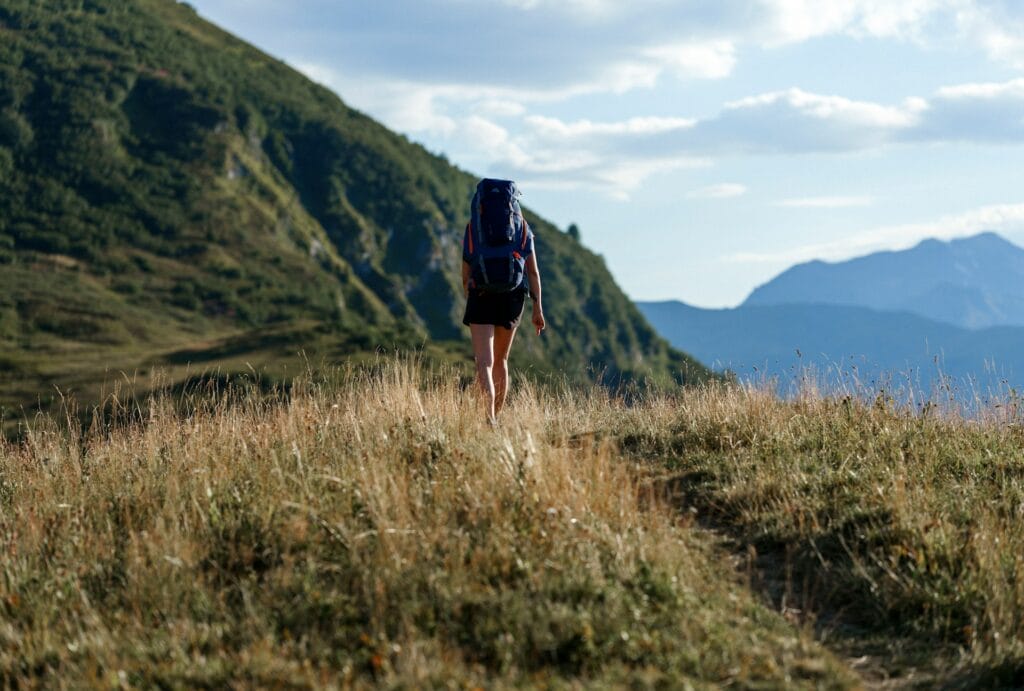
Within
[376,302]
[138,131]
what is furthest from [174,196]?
[376,302]

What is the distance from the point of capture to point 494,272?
7.79 m

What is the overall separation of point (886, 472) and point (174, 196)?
16176cm

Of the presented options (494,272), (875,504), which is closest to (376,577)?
(875,504)

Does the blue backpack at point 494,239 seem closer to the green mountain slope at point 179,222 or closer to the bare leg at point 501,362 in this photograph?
the bare leg at point 501,362

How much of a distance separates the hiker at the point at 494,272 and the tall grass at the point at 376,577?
1350mm

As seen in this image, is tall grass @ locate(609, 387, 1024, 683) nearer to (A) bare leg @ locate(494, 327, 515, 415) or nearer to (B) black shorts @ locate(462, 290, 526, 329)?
(A) bare leg @ locate(494, 327, 515, 415)

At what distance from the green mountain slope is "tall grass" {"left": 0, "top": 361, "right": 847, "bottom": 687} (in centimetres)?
9788

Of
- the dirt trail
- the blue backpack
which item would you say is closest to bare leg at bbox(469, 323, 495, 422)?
the blue backpack

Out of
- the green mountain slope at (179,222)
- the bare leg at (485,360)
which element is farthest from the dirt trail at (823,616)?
the green mountain slope at (179,222)

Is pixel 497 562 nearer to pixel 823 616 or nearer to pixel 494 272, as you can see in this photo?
pixel 823 616

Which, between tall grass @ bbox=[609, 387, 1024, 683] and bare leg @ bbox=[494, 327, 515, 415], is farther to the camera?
bare leg @ bbox=[494, 327, 515, 415]

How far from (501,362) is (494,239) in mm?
1131

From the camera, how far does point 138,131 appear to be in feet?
543

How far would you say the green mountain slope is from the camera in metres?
120
